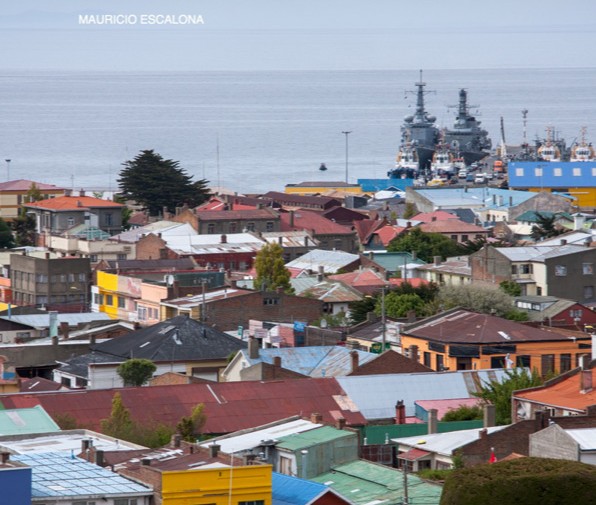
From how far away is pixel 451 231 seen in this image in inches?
2776

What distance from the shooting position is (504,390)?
31422 mm

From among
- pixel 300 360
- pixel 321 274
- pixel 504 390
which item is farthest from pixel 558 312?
pixel 504 390

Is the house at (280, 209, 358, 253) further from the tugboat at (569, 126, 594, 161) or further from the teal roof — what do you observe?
the tugboat at (569, 126, 594, 161)

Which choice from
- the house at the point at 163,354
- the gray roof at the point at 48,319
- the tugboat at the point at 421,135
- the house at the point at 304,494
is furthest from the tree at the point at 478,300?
the tugboat at the point at 421,135

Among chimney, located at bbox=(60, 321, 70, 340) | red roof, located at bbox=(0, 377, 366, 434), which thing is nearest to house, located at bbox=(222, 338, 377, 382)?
red roof, located at bbox=(0, 377, 366, 434)

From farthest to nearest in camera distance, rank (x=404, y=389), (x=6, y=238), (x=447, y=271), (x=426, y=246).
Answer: (x=6, y=238) → (x=426, y=246) → (x=447, y=271) → (x=404, y=389)

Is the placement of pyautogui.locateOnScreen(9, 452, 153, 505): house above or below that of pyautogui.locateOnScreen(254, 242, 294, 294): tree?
below

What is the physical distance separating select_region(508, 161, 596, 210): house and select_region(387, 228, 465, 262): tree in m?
Result: 30.7

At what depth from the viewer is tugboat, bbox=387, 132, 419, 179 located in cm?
13050

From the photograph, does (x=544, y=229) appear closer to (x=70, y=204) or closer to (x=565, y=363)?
(x=70, y=204)

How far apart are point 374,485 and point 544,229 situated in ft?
151

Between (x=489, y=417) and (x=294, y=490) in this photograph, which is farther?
(x=489, y=417)

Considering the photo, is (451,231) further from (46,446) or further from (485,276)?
(46,446)

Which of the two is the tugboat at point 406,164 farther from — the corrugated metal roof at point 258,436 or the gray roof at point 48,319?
the corrugated metal roof at point 258,436
